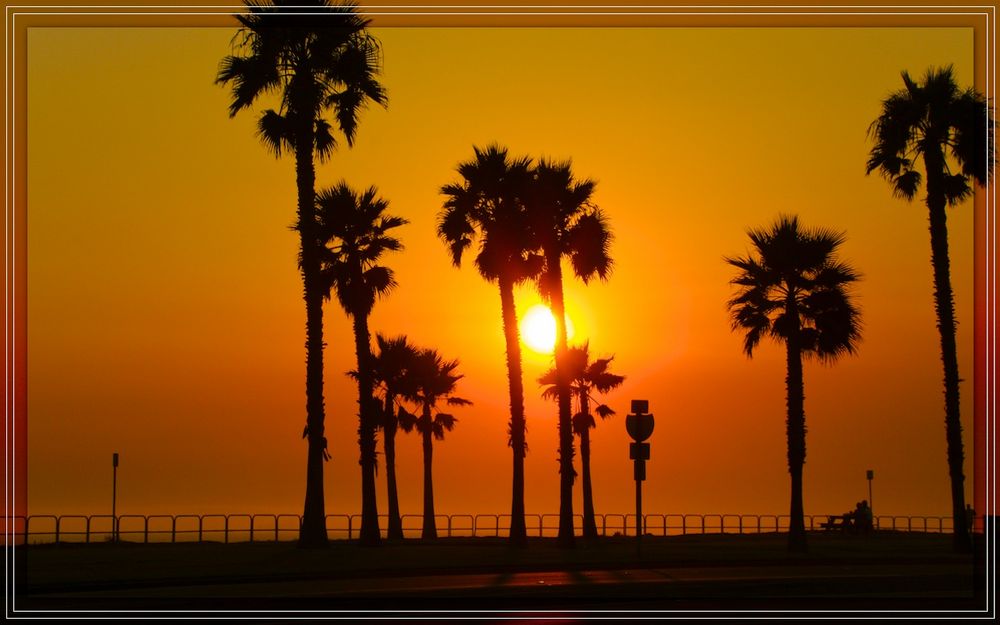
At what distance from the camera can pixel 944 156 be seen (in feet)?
141

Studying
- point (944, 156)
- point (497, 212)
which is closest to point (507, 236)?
point (497, 212)

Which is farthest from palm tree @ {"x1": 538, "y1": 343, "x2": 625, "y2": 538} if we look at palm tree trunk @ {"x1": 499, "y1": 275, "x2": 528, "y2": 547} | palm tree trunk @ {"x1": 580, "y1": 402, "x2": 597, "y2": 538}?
palm tree trunk @ {"x1": 499, "y1": 275, "x2": 528, "y2": 547}

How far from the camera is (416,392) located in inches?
2655

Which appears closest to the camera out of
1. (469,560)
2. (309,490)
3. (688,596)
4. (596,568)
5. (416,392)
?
(688,596)

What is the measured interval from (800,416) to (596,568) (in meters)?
15.4

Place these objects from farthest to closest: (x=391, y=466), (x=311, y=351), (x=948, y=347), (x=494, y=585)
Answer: (x=391, y=466)
(x=948, y=347)
(x=311, y=351)
(x=494, y=585)

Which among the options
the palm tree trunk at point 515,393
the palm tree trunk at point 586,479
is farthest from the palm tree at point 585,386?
the palm tree trunk at point 515,393

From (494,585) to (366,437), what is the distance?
2510cm

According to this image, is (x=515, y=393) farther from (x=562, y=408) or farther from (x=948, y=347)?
(x=948, y=347)

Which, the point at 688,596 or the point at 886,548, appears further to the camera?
the point at 886,548

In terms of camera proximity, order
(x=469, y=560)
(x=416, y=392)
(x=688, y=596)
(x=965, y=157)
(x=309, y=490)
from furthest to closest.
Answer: (x=416, y=392) → (x=965, y=157) → (x=309, y=490) → (x=469, y=560) → (x=688, y=596)

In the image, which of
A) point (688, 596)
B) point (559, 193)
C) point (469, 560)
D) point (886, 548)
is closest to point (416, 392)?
point (559, 193)

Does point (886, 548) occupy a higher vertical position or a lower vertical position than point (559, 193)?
lower

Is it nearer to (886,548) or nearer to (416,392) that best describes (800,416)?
(886,548)
